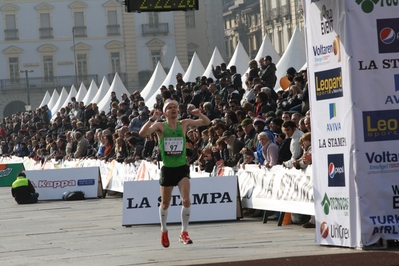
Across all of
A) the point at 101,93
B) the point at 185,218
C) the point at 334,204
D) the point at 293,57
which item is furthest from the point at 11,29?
the point at 334,204

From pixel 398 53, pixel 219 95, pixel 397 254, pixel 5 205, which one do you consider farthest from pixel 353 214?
pixel 5 205

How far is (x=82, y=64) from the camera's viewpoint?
323 feet

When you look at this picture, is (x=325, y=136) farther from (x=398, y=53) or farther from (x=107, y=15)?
(x=107, y=15)

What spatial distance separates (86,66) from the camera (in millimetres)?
98438

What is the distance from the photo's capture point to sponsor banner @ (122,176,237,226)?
17234 millimetres

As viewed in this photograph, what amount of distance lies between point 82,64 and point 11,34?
7.17 metres

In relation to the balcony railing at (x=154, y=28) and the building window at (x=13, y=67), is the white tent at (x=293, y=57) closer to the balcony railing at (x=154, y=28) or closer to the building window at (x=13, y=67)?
the balcony railing at (x=154, y=28)

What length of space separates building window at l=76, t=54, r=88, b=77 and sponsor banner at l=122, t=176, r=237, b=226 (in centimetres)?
8116

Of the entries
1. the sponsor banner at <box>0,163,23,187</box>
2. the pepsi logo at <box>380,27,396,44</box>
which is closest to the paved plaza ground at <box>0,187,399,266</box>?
the pepsi logo at <box>380,27,396,44</box>

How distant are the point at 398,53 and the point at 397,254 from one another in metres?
2.38

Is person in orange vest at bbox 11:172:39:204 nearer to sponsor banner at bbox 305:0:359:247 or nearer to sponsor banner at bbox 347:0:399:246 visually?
sponsor banner at bbox 305:0:359:247

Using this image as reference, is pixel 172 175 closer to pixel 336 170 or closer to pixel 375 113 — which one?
pixel 336 170

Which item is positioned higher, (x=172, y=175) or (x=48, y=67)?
(x=48, y=67)

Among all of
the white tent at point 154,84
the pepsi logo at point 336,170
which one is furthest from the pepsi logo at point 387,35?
the white tent at point 154,84
